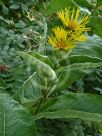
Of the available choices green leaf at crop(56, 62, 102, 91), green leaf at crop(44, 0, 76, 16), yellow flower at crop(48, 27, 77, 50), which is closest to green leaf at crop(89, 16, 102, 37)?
green leaf at crop(44, 0, 76, 16)

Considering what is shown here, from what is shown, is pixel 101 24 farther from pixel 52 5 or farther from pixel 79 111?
pixel 79 111

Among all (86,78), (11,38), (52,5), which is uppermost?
(52,5)

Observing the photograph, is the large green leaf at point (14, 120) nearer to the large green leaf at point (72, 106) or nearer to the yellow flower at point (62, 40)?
the large green leaf at point (72, 106)

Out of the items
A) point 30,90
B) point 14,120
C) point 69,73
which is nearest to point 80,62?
point 69,73

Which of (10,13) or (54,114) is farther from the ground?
(10,13)

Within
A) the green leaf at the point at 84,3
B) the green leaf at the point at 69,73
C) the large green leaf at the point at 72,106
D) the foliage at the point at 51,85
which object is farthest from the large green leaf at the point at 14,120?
the green leaf at the point at 84,3

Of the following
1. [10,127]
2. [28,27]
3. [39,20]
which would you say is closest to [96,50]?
[10,127]

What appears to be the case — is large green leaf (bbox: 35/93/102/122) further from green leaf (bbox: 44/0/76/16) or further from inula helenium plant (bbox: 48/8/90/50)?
green leaf (bbox: 44/0/76/16)
